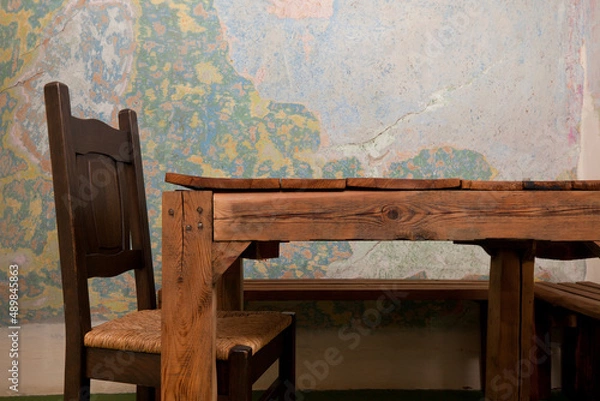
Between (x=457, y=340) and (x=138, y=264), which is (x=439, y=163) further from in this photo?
(x=138, y=264)

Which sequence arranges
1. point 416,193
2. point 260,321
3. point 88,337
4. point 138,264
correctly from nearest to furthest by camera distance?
1. point 416,193
2. point 88,337
3. point 260,321
4. point 138,264

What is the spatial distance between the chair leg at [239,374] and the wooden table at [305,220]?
0.05m

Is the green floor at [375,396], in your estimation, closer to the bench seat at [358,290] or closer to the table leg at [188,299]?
the bench seat at [358,290]

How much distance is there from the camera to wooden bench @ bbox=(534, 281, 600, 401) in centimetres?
223

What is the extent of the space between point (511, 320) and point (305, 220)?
855 mm

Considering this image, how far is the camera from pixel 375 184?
1.25 m

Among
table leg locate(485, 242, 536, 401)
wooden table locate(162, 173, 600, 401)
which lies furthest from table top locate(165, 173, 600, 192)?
table leg locate(485, 242, 536, 401)

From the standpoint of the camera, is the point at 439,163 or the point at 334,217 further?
the point at 439,163

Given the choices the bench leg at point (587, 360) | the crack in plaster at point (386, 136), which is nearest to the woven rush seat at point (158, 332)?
the crack in plaster at point (386, 136)

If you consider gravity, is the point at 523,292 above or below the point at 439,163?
below

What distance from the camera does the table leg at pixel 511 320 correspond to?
1683 mm

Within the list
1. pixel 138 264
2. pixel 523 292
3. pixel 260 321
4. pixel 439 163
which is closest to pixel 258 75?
pixel 439 163

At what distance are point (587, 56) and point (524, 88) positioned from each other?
346mm

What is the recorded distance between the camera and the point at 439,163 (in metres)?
2.66
